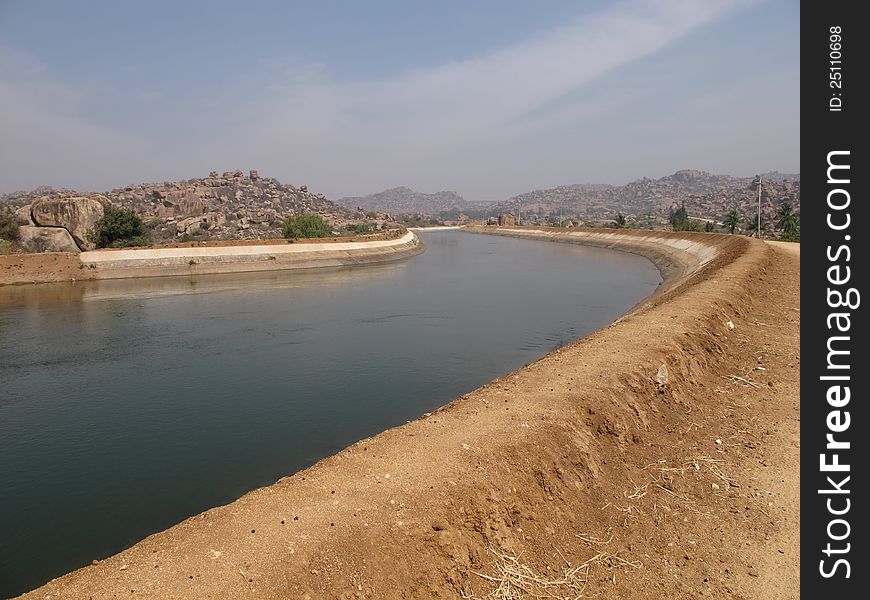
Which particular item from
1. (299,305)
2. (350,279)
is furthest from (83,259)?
(299,305)

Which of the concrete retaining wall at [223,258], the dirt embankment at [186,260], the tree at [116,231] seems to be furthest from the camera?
the tree at [116,231]

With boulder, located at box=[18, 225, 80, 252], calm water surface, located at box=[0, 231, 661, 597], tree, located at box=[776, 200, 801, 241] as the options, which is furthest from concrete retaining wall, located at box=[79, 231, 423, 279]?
tree, located at box=[776, 200, 801, 241]

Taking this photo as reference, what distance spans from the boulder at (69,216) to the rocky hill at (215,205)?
0.44 meters

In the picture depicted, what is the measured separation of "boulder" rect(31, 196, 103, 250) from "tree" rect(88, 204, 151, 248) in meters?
0.84

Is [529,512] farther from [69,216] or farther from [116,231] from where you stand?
[69,216]

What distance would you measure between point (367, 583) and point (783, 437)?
744 centimetres

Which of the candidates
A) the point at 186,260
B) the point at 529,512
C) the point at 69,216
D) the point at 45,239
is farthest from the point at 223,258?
the point at 529,512

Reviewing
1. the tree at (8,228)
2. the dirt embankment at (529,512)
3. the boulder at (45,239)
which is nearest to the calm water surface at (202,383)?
the dirt embankment at (529,512)

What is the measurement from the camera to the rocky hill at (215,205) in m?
72.9

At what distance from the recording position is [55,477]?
9.93 metres

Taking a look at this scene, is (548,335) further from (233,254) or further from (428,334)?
(233,254)

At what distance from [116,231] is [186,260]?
10.1 meters

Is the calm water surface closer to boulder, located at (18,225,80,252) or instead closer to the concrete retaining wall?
the concrete retaining wall

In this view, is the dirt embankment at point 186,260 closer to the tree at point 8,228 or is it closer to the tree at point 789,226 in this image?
the tree at point 8,228
